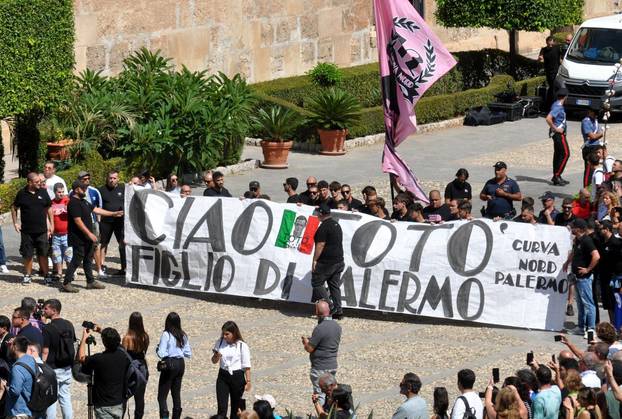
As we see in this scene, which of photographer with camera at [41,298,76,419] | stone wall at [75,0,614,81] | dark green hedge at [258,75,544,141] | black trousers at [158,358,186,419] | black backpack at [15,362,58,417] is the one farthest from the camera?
dark green hedge at [258,75,544,141]

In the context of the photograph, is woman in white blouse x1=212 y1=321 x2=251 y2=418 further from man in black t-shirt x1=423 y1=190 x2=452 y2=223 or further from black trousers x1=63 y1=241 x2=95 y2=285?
man in black t-shirt x1=423 y1=190 x2=452 y2=223

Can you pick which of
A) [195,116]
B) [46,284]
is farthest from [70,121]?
[46,284]

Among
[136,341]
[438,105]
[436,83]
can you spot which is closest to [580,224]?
[136,341]

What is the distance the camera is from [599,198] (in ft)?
60.9

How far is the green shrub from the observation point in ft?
103

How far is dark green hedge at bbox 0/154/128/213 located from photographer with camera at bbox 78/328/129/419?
9.85 m

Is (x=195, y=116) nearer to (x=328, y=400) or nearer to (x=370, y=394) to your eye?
(x=370, y=394)

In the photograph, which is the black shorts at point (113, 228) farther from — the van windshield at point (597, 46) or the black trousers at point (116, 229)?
the van windshield at point (597, 46)

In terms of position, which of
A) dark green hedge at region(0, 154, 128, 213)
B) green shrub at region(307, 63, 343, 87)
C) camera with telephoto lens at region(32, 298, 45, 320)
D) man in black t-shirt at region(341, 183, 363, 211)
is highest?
green shrub at region(307, 63, 343, 87)

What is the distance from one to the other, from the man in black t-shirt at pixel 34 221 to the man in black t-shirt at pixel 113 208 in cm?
73

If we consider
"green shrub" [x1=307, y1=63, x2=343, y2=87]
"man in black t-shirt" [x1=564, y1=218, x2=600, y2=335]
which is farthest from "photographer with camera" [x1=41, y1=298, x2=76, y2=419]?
"green shrub" [x1=307, y1=63, x2=343, y2=87]

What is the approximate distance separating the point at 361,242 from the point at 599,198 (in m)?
3.14

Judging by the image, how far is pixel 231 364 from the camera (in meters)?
13.7

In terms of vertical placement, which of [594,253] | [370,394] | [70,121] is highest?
[70,121]
